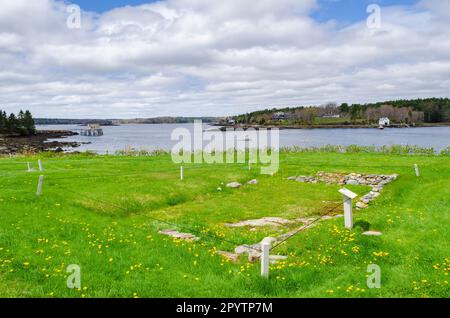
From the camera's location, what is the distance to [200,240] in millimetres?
15703

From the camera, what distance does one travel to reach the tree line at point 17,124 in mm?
138025

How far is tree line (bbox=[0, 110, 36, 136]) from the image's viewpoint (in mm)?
138025

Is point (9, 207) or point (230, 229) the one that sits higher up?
point (9, 207)

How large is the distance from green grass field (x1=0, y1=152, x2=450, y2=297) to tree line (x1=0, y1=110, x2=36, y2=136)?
126850 millimetres

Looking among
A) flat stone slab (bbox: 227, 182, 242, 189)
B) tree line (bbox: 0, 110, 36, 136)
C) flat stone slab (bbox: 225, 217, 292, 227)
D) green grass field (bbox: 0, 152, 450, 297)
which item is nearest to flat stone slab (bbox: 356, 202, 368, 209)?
green grass field (bbox: 0, 152, 450, 297)

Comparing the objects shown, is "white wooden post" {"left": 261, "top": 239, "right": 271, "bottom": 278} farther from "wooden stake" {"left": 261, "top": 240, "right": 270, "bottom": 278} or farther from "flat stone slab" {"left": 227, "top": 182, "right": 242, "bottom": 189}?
"flat stone slab" {"left": 227, "top": 182, "right": 242, "bottom": 189}

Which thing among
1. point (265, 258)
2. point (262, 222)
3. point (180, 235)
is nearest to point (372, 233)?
point (262, 222)

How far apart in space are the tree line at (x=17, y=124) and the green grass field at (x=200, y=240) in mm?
126850

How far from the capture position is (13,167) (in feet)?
114

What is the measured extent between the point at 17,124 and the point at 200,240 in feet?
492
